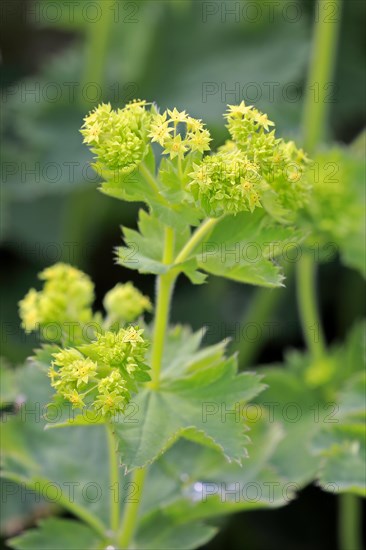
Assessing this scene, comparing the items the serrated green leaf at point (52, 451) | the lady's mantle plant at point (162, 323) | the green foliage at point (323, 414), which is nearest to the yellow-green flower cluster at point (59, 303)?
the lady's mantle plant at point (162, 323)

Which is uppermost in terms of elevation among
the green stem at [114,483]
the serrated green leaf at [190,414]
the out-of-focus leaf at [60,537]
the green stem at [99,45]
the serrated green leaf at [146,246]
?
the green stem at [99,45]

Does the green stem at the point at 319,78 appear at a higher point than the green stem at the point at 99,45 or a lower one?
lower

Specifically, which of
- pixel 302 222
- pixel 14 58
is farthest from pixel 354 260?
pixel 14 58

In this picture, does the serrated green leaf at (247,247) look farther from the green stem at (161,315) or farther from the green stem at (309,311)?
the green stem at (309,311)

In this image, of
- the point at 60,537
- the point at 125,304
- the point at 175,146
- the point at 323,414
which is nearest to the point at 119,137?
the point at 175,146

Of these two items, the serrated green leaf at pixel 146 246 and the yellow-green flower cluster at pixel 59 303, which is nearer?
the serrated green leaf at pixel 146 246

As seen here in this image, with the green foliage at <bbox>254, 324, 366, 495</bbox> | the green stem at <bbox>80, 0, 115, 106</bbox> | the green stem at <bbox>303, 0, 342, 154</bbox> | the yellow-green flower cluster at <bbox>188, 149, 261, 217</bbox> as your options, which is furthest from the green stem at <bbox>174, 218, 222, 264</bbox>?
the green stem at <bbox>80, 0, 115, 106</bbox>
